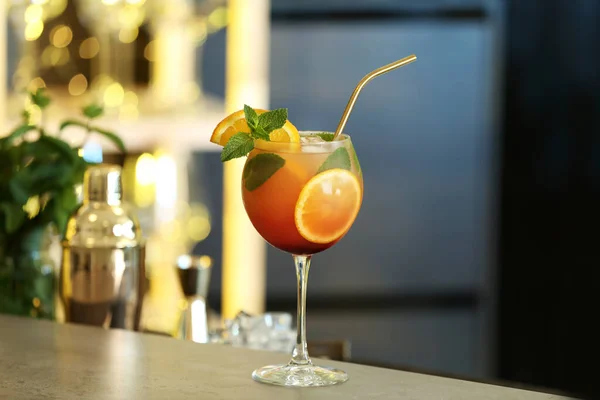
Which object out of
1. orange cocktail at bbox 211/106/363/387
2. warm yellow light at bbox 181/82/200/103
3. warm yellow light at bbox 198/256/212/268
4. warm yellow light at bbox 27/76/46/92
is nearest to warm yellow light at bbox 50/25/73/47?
warm yellow light at bbox 27/76/46/92

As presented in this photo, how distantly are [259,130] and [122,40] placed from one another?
2.13 m

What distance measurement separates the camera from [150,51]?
2.96 metres

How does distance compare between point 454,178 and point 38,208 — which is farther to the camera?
point 454,178

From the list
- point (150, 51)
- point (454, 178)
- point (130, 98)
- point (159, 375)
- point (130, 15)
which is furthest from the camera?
point (454, 178)

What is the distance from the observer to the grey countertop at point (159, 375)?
0.81 meters

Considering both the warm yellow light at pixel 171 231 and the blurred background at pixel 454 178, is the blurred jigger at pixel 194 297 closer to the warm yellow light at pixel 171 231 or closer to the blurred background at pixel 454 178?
the warm yellow light at pixel 171 231

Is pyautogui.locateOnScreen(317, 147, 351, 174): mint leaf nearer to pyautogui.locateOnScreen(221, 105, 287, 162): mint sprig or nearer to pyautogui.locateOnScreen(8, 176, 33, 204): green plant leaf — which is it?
pyautogui.locateOnScreen(221, 105, 287, 162): mint sprig

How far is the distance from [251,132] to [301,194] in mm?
74

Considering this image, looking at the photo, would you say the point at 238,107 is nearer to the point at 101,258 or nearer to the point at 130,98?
the point at 130,98

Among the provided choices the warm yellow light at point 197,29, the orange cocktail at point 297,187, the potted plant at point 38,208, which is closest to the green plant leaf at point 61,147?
the potted plant at point 38,208

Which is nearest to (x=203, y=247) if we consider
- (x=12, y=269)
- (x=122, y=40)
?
(x=122, y=40)

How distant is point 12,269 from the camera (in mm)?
1297

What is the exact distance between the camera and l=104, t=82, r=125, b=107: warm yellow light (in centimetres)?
281

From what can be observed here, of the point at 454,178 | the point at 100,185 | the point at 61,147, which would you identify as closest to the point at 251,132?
the point at 100,185
